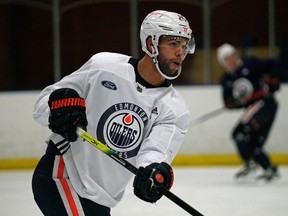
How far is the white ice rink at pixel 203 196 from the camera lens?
4734mm

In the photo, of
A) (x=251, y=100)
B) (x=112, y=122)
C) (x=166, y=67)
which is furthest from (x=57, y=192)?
(x=251, y=100)

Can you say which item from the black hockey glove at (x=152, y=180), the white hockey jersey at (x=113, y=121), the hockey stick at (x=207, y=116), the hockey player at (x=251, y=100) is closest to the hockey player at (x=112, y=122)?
the white hockey jersey at (x=113, y=121)

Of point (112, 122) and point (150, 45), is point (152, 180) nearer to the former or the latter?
point (112, 122)

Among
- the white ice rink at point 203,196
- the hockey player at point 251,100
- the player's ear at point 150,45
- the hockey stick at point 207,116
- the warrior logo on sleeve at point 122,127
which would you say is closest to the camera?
the warrior logo on sleeve at point 122,127

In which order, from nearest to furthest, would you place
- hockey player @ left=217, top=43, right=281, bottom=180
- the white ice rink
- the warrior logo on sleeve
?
1. the warrior logo on sleeve
2. the white ice rink
3. hockey player @ left=217, top=43, right=281, bottom=180

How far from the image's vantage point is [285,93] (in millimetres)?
7785

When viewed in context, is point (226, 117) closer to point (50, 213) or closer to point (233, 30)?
point (233, 30)

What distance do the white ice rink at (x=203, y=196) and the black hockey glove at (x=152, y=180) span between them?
2.25m

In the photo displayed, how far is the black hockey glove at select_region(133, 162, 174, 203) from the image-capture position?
2355mm

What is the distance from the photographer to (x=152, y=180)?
235cm

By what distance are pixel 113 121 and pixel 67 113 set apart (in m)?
0.21

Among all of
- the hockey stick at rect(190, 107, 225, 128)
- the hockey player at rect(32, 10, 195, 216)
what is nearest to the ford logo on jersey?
the hockey player at rect(32, 10, 195, 216)

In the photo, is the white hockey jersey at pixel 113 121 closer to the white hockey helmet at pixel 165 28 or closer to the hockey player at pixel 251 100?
the white hockey helmet at pixel 165 28

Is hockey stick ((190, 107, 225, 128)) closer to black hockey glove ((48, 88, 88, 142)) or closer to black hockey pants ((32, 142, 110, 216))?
black hockey pants ((32, 142, 110, 216))
